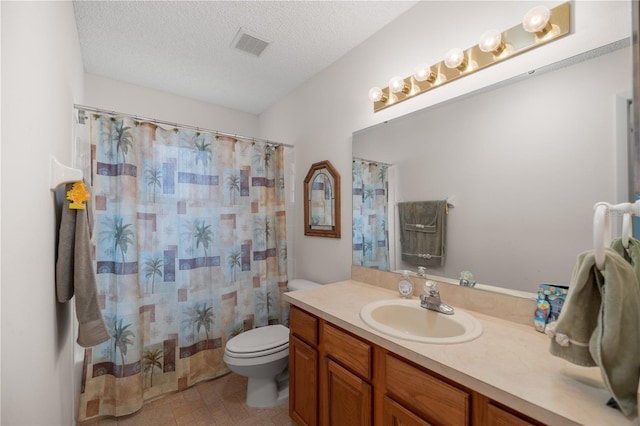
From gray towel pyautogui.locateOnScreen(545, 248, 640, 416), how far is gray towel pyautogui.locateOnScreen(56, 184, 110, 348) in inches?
64.6

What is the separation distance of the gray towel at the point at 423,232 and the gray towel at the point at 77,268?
5.11ft

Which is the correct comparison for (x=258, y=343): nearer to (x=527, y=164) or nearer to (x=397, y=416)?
(x=397, y=416)

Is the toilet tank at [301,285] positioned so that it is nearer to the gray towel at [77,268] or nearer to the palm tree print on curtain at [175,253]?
the palm tree print on curtain at [175,253]

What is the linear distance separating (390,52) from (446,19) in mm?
371

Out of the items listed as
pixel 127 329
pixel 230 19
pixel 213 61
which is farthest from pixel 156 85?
pixel 127 329

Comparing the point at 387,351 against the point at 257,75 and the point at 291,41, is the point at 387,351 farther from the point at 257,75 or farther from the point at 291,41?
the point at 257,75

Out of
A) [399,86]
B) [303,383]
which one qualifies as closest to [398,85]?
[399,86]

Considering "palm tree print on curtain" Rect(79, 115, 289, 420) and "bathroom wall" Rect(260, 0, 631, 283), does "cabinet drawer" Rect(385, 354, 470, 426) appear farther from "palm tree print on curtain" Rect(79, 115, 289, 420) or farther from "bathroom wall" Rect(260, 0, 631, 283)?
"palm tree print on curtain" Rect(79, 115, 289, 420)

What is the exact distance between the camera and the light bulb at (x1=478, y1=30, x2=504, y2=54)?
121cm

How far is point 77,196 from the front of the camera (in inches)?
42.6

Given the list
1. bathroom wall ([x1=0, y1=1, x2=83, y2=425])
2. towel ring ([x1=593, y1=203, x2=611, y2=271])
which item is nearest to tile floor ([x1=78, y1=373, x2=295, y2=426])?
bathroom wall ([x1=0, y1=1, x2=83, y2=425])

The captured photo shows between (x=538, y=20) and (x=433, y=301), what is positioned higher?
(x=538, y=20)

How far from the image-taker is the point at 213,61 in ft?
7.01

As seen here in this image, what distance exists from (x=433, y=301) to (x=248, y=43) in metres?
2.07
